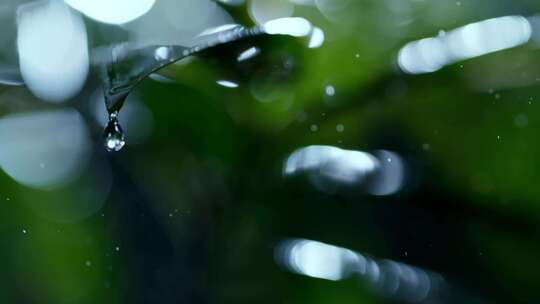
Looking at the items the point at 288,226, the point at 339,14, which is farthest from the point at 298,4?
the point at 288,226

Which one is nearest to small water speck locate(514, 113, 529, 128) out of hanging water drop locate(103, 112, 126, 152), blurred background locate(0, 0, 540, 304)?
blurred background locate(0, 0, 540, 304)

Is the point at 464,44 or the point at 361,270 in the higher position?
the point at 464,44

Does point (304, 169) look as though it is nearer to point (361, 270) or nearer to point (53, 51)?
point (361, 270)

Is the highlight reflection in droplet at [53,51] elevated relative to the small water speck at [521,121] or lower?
lower

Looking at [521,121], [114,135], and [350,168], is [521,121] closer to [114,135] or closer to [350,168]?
[350,168]

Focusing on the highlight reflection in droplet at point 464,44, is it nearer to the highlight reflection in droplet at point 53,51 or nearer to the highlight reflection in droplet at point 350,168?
the highlight reflection in droplet at point 350,168

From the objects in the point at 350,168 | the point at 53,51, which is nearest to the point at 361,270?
the point at 350,168

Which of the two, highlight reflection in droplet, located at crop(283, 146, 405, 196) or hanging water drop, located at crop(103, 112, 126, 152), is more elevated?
highlight reflection in droplet, located at crop(283, 146, 405, 196)

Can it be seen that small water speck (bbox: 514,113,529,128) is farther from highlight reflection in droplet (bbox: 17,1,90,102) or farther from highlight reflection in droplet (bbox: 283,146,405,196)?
highlight reflection in droplet (bbox: 17,1,90,102)

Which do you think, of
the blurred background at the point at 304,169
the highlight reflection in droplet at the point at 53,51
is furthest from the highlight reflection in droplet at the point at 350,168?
the highlight reflection in droplet at the point at 53,51
